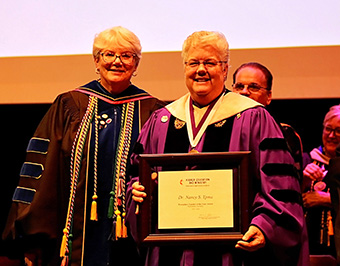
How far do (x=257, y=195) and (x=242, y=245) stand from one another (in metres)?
0.26

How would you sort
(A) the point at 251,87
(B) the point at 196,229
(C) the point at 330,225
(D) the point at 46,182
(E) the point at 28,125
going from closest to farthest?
(B) the point at 196,229 → (D) the point at 46,182 → (A) the point at 251,87 → (C) the point at 330,225 → (E) the point at 28,125

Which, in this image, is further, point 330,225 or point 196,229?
point 330,225

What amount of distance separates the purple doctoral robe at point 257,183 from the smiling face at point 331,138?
1203mm

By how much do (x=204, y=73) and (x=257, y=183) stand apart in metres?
0.53

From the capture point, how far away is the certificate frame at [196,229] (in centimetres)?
254

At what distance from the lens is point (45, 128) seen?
3447mm

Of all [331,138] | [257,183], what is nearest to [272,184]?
[257,183]

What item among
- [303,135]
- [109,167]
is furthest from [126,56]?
[303,135]

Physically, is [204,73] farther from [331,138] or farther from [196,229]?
[331,138]

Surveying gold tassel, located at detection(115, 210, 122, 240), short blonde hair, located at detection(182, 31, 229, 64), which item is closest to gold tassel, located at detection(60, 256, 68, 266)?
gold tassel, located at detection(115, 210, 122, 240)

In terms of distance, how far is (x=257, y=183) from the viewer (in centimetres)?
271

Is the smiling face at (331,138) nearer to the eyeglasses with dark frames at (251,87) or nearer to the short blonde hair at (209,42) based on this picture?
the eyeglasses with dark frames at (251,87)

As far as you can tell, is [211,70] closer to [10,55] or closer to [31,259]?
[31,259]

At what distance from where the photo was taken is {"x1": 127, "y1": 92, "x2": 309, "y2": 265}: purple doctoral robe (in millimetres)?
2596
